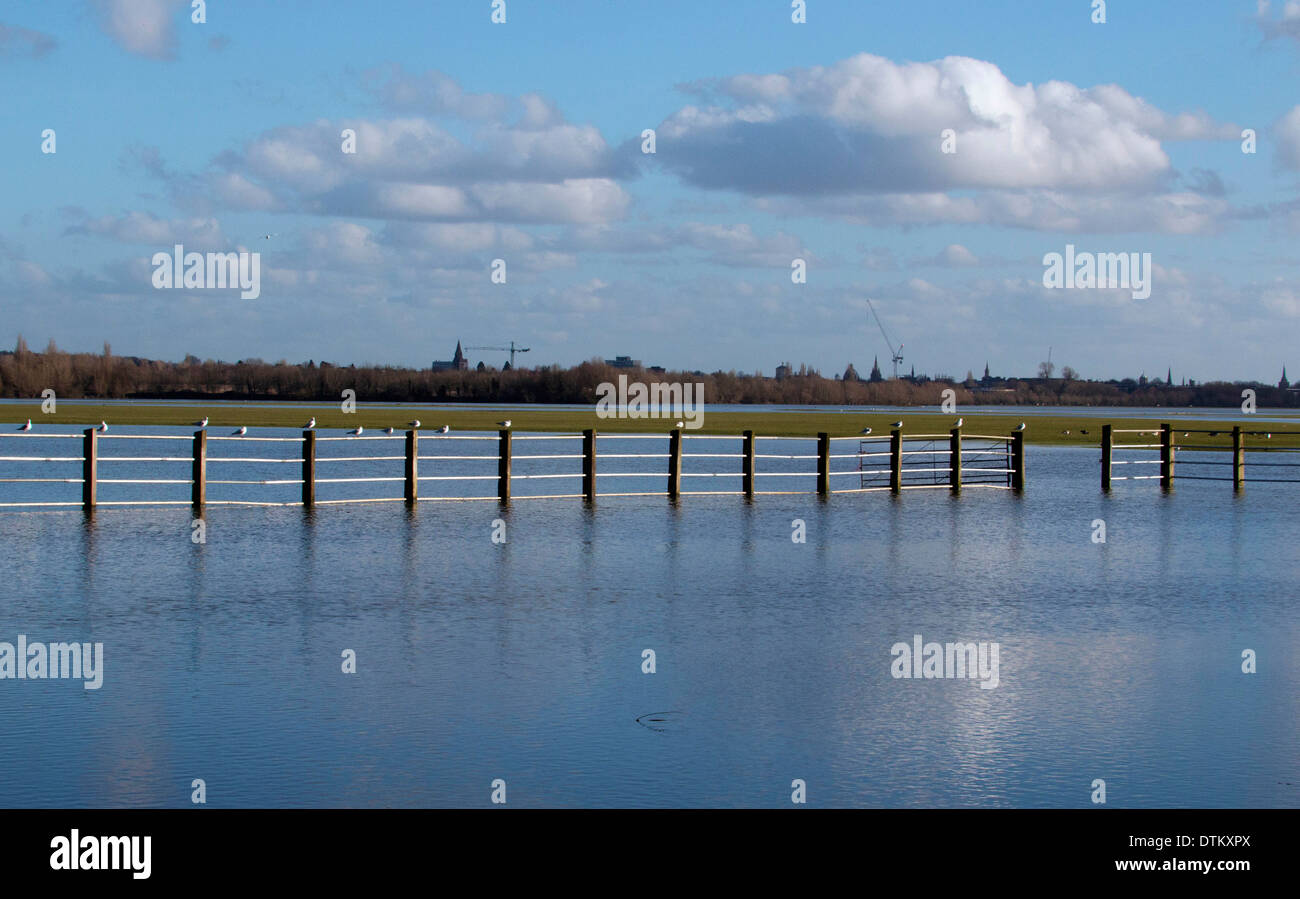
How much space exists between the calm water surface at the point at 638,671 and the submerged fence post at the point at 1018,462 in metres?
11.7

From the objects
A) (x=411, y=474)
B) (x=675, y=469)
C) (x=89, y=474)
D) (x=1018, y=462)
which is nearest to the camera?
(x=89, y=474)

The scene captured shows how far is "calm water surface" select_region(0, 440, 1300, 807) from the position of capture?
6.97m

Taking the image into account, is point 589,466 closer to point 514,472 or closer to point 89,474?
point 89,474

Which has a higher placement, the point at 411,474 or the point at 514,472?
the point at 411,474

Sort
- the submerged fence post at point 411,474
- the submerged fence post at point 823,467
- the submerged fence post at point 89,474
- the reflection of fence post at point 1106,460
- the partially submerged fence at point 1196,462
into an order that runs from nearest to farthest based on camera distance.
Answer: the submerged fence post at point 89,474 → the submerged fence post at point 411,474 → the submerged fence post at point 823,467 → the reflection of fence post at point 1106,460 → the partially submerged fence at point 1196,462

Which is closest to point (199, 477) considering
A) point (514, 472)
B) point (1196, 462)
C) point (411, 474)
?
point (411, 474)

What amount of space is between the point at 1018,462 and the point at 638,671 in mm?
24016

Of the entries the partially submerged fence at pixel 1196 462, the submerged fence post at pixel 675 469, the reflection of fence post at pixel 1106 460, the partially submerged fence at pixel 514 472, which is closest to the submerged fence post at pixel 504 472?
the partially submerged fence at pixel 514 472

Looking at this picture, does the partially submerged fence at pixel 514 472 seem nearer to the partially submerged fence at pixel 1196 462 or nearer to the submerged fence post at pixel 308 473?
the submerged fence post at pixel 308 473

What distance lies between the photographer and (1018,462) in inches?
1261

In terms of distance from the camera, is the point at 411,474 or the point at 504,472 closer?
the point at 411,474

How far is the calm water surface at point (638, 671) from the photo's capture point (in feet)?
22.9

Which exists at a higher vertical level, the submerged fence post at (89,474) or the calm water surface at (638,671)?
the submerged fence post at (89,474)
